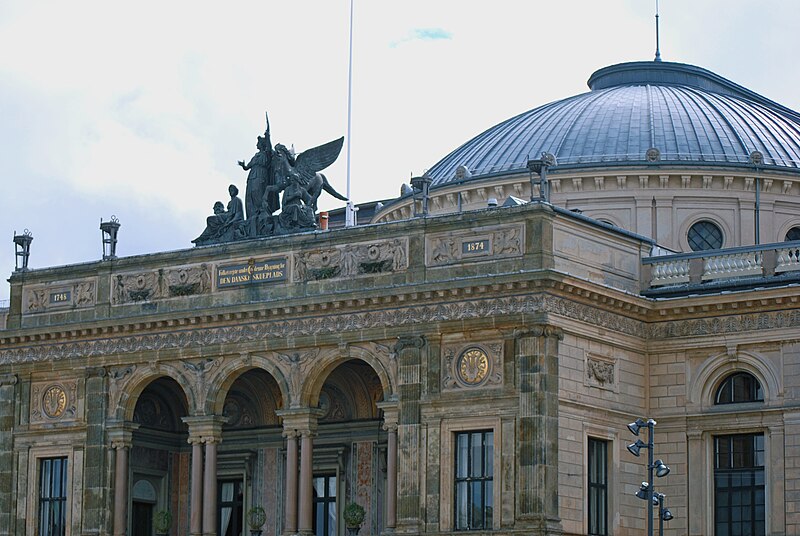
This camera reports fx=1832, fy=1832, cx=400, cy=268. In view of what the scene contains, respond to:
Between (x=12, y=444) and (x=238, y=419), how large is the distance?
23.5 ft

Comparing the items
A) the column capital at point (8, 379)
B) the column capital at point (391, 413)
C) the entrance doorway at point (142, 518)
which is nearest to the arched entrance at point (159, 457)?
the entrance doorway at point (142, 518)

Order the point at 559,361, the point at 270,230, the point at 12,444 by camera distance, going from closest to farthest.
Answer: the point at 559,361 < the point at 270,230 < the point at 12,444

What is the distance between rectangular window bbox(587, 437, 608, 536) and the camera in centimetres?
4912

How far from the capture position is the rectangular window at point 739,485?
50031mm

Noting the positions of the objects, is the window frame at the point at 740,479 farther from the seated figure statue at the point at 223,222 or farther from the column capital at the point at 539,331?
the seated figure statue at the point at 223,222

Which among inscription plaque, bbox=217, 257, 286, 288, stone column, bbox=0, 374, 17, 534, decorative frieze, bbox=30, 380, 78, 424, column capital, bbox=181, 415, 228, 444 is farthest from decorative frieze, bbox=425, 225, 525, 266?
stone column, bbox=0, 374, 17, 534

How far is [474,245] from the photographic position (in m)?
49.4

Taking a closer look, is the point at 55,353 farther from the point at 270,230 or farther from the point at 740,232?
the point at 740,232

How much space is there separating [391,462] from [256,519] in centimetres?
678

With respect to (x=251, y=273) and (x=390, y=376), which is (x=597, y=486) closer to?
(x=390, y=376)

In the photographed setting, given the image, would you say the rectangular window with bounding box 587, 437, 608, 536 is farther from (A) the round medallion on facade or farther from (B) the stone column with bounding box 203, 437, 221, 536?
(B) the stone column with bounding box 203, 437, 221, 536

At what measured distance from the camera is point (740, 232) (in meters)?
58.9

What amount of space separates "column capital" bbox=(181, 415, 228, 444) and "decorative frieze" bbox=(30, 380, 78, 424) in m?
4.55

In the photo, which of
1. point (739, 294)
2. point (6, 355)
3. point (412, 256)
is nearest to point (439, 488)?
point (412, 256)
